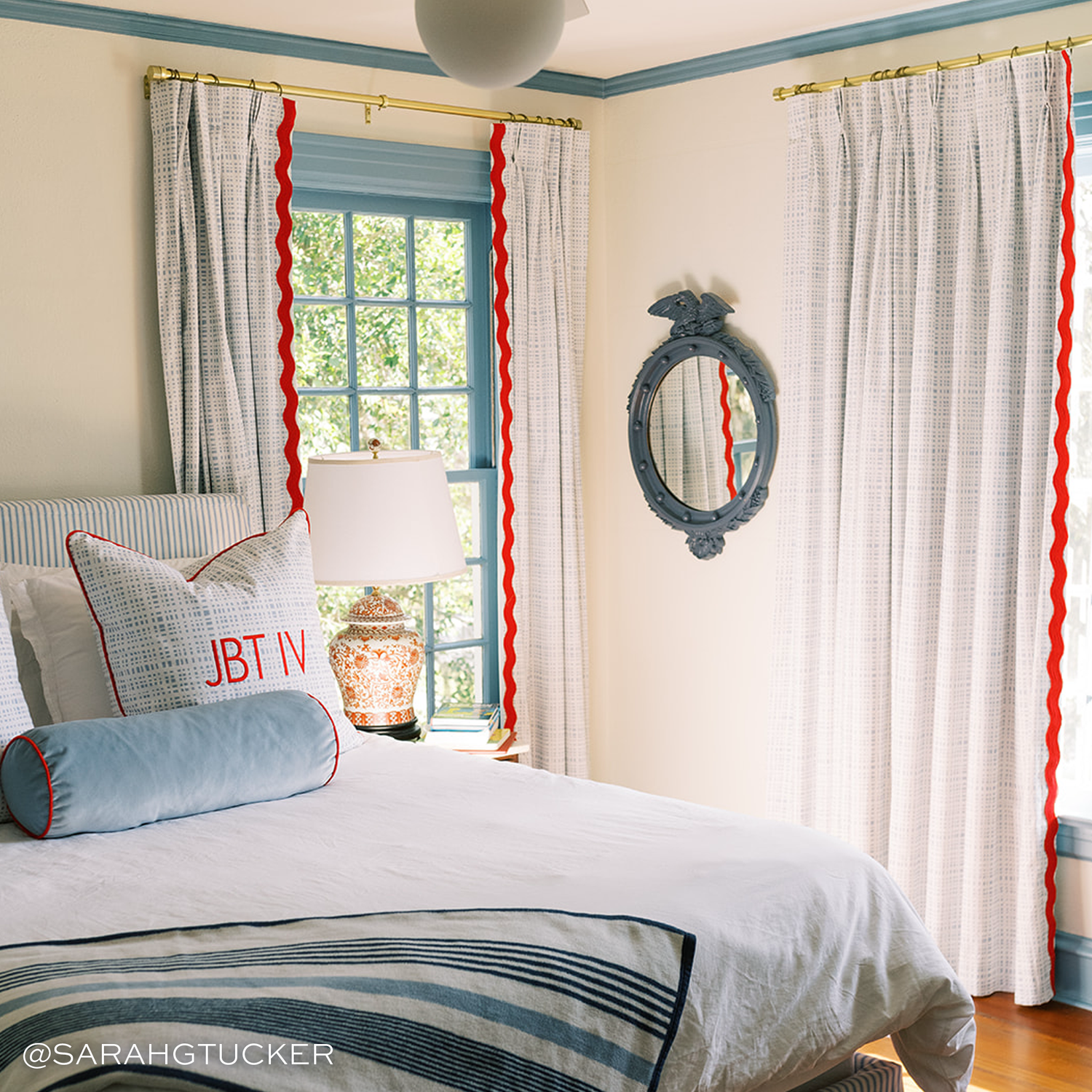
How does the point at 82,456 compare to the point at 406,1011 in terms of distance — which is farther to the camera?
the point at 82,456

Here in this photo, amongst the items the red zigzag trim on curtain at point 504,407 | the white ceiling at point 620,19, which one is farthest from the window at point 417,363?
the white ceiling at point 620,19

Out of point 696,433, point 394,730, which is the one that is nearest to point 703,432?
point 696,433

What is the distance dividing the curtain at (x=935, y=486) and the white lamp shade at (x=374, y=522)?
1.10 metres

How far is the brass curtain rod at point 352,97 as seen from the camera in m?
3.41

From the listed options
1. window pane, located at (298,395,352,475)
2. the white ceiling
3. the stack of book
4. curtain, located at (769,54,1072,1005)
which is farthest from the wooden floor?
the white ceiling

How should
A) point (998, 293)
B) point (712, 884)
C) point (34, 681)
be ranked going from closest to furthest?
1. point (712, 884)
2. point (34, 681)
3. point (998, 293)

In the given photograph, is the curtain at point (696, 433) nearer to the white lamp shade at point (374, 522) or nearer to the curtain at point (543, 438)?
the curtain at point (543, 438)

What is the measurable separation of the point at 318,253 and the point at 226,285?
1.51 feet

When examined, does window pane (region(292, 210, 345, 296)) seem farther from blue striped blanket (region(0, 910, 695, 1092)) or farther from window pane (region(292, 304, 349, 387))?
blue striped blanket (region(0, 910, 695, 1092))

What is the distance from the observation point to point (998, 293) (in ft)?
10.7

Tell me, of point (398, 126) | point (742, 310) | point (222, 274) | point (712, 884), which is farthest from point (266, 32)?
point (712, 884)

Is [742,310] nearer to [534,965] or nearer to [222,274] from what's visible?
[222,274]

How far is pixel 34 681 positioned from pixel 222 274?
1276mm

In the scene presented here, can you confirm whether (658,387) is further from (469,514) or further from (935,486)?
(935,486)
